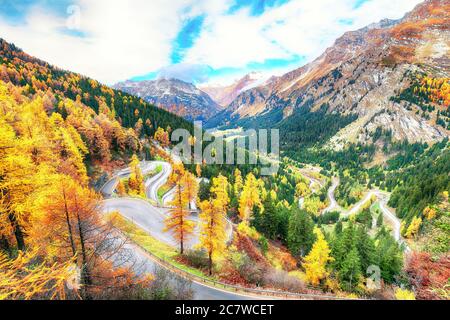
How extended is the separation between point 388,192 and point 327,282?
148 metres

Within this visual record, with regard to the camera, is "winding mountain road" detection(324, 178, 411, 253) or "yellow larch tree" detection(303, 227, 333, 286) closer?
"yellow larch tree" detection(303, 227, 333, 286)

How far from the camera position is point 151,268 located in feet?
69.5

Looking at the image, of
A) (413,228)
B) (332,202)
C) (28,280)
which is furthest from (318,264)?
(332,202)

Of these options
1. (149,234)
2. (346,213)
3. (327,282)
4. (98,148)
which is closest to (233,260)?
(149,234)

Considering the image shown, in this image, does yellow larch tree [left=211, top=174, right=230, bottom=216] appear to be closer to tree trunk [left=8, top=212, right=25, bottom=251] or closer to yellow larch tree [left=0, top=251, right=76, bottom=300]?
tree trunk [left=8, top=212, right=25, bottom=251]

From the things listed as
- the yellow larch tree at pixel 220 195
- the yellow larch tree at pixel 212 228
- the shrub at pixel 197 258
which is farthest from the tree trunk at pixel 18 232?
the shrub at pixel 197 258

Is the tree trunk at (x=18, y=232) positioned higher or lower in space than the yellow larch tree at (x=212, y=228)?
higher

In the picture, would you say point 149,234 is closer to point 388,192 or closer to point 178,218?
point 178,218

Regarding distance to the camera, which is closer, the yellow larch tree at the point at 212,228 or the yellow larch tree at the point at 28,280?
the yellow larch tree at the point at 28,280

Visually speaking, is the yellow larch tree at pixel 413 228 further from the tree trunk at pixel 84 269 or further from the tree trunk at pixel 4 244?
the tree trunk at pixel 4 244

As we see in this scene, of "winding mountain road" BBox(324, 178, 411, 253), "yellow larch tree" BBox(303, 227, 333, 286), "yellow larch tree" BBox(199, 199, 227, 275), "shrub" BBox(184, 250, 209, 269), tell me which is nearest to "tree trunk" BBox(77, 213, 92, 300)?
"yellow larch tree" BBox(199, 199, 227, 275)

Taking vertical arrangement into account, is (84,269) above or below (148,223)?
above

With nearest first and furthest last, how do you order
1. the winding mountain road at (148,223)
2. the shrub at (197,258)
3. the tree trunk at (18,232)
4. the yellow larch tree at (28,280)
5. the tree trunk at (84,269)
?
the yellow larch tree at (28,280) → the tree trunk at (84,269) → the tree trunk at (18,232) → the winding mountain road at (148,223) → the shrub at (197,258)

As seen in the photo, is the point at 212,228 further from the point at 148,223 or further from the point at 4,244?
the point at 148,223
